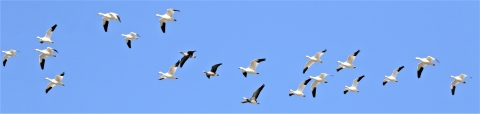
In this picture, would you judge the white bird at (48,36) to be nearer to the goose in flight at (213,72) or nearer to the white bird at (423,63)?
the goose in flight at (213,72)

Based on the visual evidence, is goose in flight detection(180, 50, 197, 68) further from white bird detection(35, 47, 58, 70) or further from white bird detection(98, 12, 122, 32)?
white bird detection(35, 47, 58, 70)

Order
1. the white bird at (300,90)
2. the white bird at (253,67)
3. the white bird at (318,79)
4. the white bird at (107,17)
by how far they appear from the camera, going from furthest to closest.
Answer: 1. the white bird at (300,90)
2. the white bird at (318,79)
3. the white bird at (253,67)
4. the white bird at (107,17)

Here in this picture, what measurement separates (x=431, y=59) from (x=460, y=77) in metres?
2.20

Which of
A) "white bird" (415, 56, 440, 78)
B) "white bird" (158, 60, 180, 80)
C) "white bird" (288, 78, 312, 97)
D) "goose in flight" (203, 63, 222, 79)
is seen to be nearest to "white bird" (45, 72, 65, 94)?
"white bird" (158, 60, 180, 80)

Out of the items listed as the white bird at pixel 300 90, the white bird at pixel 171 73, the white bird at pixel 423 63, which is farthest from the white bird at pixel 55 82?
the white bird at pixel 423 63

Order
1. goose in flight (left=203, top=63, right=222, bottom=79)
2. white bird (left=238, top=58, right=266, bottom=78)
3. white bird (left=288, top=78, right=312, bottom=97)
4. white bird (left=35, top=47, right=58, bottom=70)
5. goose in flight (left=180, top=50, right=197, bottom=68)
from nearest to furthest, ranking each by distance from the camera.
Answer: goose in flight (left=180, top=50, right=197, bottom=68), white bird (left=238, top=58, right=266, bottom=78), goose in flight (left=203, top=63, right=222, bottom=79), white bird (left=35, top=47, right=58, bottom=70), white bird (left=288, top=78, right=312, bottom=97)

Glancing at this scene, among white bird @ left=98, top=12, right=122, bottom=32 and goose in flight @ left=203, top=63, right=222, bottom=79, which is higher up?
white bird @ left=98, top=12, right=122, bottom=32

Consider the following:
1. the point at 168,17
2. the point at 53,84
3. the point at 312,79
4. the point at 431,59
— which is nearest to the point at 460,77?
the point at 431,59

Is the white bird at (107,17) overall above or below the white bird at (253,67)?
above

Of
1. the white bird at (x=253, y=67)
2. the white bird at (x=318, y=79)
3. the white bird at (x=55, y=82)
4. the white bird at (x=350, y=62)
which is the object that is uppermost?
the white bird at (x=350, y=62)

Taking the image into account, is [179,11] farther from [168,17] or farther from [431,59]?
[431,59]

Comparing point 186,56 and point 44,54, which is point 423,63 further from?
point 44,54

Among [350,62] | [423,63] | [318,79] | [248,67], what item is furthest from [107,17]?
[423,63]

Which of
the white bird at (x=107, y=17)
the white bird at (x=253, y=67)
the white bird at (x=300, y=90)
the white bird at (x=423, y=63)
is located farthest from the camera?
the white bird at (x=300, y=90)
